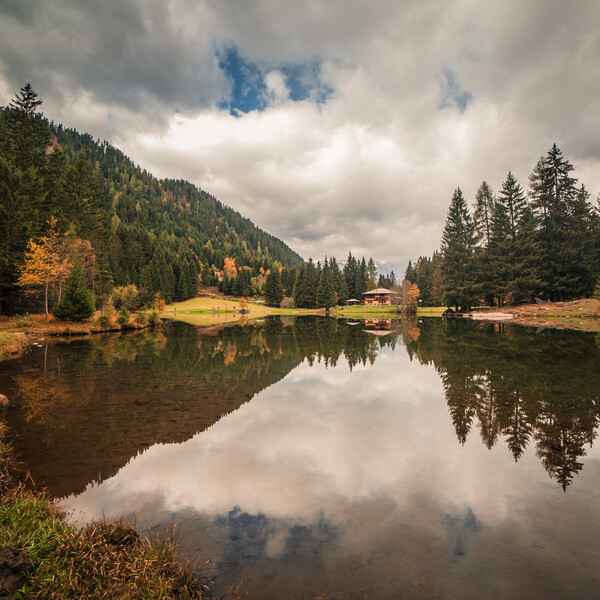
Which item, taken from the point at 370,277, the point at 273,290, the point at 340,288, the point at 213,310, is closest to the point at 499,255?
the point at 340,288

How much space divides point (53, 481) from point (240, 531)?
4.68 meters

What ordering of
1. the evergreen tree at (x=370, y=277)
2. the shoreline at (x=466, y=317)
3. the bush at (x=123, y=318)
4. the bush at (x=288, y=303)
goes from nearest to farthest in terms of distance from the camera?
the shoreline at (x=466, y=317) < the bush at (x=123, y=318) < the bush at (x=288, y=303) < the evergreen tree at (x=370, y=277)

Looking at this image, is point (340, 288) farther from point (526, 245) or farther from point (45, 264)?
point (45, 264)

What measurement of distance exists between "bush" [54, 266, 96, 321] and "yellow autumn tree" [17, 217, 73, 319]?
186 centimetres

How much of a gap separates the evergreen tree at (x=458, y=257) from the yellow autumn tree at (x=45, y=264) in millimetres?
67258

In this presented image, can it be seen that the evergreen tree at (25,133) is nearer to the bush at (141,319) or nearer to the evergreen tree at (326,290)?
the bush at (141,319)

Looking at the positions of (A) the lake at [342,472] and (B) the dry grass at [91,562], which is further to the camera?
(A) the lake at [342,472]

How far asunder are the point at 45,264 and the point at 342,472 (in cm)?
4087

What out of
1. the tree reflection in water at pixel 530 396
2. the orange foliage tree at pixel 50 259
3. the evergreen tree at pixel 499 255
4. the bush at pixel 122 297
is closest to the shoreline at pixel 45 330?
the orange foliage tree at pixel 50 259

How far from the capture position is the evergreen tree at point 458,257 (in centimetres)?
6800

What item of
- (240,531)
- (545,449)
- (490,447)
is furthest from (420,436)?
(240,531)

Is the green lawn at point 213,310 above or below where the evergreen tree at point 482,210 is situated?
below

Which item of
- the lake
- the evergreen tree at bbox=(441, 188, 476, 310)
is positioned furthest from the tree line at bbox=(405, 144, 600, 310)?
the lake

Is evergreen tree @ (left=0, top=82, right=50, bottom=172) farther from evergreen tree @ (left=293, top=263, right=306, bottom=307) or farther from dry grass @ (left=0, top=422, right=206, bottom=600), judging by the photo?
evergreen tree @ (left=293, top=263, right=306, bottom=307)
